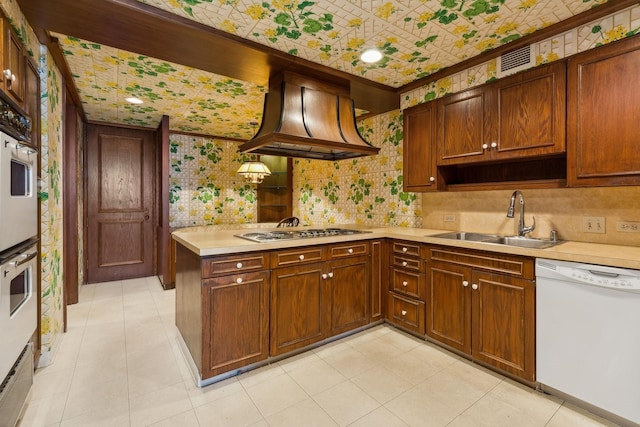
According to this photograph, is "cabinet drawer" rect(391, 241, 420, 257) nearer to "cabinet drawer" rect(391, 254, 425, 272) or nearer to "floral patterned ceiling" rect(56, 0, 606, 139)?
"cabinet drawer" rect(391, 254, 425, 272)

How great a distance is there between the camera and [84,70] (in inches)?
108

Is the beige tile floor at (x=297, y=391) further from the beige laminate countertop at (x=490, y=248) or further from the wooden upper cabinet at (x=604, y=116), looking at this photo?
the wooden upper cabinet at (x=604, y=116)

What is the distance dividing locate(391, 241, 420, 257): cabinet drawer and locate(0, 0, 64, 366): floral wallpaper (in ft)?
8.86

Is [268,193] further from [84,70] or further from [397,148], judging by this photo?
[84,70]

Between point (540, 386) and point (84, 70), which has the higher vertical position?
point (84, 70)

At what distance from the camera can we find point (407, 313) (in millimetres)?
2725

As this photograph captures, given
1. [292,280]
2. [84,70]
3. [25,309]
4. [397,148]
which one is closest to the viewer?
[25,309]

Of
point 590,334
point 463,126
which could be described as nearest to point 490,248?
point 590,334

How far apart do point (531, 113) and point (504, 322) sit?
1.46 metres

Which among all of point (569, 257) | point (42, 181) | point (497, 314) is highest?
point (42, 181)

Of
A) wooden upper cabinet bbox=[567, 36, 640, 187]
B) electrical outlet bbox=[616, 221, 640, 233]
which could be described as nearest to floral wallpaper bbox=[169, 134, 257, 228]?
wooden upper cabinet bbox=[567, 36, 640, 187]

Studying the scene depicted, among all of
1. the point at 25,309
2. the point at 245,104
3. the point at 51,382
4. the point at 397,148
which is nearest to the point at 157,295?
the point at 51,382

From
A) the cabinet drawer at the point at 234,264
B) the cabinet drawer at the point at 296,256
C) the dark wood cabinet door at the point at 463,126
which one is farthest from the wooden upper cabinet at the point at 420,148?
the cabinet drawer at the point at 234,264

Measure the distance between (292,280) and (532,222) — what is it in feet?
6.37
